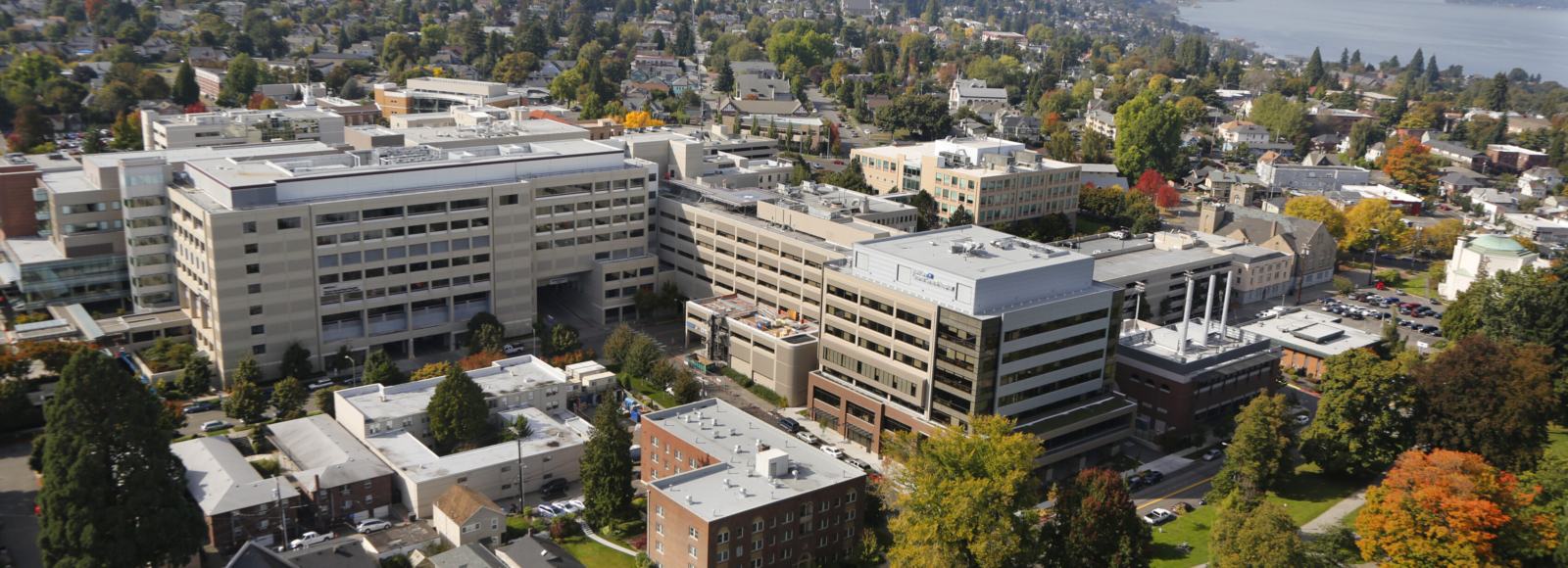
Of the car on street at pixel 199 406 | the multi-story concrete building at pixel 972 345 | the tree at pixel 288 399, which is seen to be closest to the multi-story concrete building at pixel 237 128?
the car on street at pixel 199 406

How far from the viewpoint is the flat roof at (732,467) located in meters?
45.3

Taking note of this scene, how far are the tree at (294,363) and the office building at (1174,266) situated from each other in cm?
5267

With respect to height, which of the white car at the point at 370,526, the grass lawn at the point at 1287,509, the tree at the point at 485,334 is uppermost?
the tree at the point at 485,334

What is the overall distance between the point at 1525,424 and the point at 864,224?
39844 mm

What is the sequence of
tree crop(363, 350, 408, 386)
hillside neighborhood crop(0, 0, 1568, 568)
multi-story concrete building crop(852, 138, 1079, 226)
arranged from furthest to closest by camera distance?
1. multi-story concrete building crop(852, 138, 1079, 226)
2. tree crop(363, 350, 408, 386)
3. hillside neighborhood crop(0, 0, 1568, 568)

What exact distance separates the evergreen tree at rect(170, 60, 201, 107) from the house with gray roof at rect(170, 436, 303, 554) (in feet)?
338

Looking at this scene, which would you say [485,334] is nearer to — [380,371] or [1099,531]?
[380,371]

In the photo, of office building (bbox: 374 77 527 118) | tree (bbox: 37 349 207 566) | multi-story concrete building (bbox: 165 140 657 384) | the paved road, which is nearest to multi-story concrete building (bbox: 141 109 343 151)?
multi-story concrete building (bbox: 165 140 657 384)

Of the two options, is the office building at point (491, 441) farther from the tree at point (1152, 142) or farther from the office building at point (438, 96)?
the tree at point (1152, 142)

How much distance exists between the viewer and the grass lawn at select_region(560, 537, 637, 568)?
4725 cm

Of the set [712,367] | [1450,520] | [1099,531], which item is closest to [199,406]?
[712,367]

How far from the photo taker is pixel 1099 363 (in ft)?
196

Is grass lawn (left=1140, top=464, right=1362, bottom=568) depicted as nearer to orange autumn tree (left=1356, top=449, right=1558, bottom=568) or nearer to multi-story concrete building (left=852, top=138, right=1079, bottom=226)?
orange autumn tree (left=1356, top=449, right=1558, bottom=568)

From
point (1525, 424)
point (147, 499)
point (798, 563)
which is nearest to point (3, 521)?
point (147, 499)
